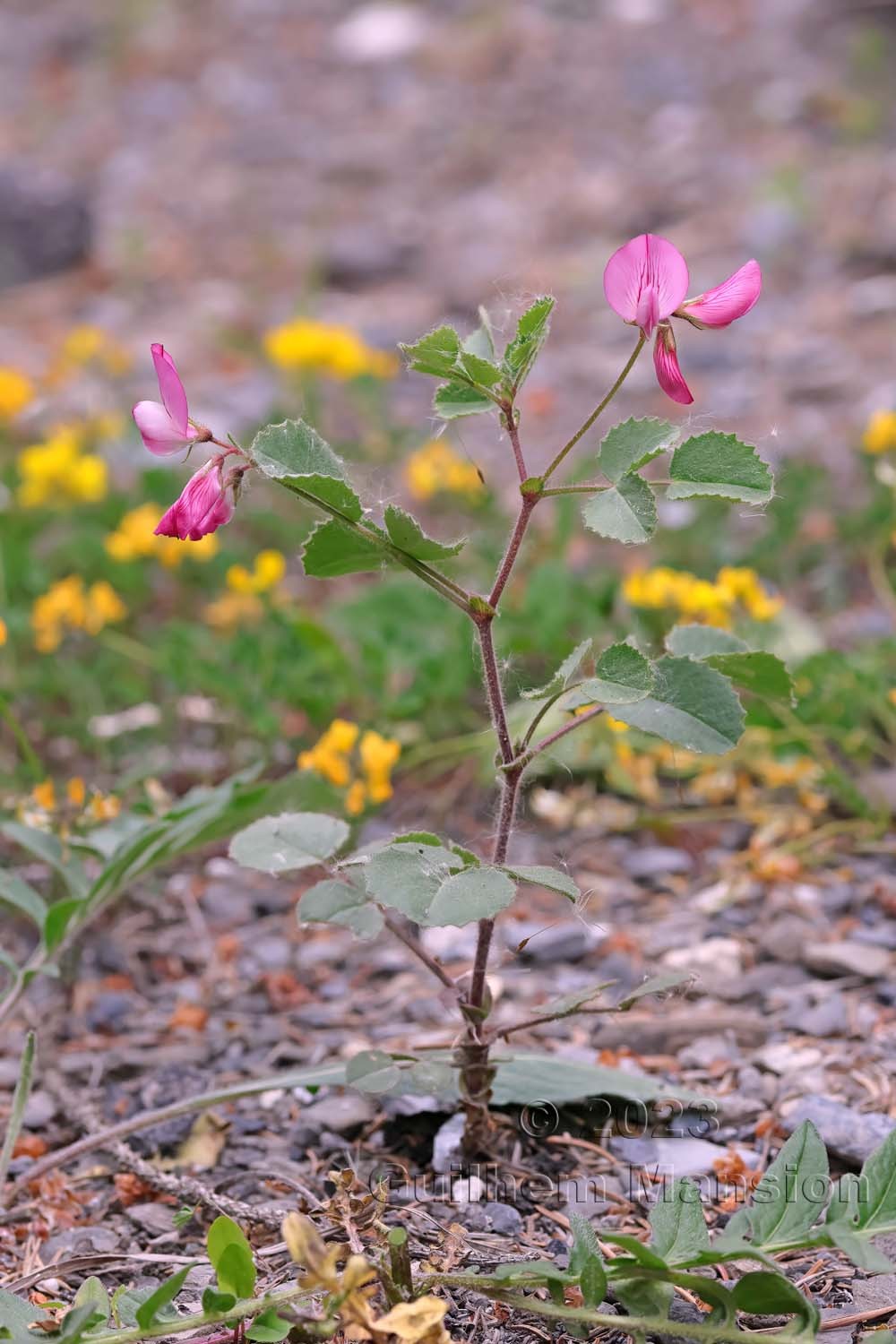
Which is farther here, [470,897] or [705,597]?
[705,597]

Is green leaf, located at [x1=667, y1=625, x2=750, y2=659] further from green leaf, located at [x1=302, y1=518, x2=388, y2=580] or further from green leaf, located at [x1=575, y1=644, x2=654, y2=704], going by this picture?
green leaf, located at [x1=302, y1=518, x2=388, y2=580]

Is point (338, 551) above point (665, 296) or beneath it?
beneath

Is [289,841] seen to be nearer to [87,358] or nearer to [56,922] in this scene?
[56,922]

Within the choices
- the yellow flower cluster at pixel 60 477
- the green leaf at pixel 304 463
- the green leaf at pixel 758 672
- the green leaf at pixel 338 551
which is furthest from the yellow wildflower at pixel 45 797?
the yellow flower cluster at pixel 60 477

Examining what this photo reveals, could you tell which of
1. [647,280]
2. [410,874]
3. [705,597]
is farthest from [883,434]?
[410,874]

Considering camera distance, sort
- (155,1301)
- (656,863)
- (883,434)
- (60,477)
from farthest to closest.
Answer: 1. (60,477)
2. (883,434)
3. (656,863)
4. (155,1301)

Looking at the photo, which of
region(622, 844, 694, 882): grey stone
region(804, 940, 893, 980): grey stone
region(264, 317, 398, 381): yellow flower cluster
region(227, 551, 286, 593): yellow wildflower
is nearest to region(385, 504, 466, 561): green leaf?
region(804, 940, 893, 980): grey stone

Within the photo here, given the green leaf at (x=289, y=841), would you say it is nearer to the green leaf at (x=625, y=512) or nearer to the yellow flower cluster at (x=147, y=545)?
the green leaf at (x=625, y=512)
